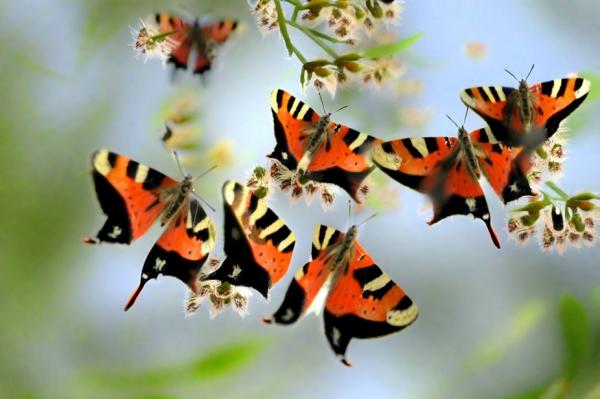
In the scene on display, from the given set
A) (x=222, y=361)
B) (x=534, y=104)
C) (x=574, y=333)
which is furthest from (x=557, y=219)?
(x=222, y=361)

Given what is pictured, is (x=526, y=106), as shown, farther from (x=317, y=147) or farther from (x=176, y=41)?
(x=176, y=41)

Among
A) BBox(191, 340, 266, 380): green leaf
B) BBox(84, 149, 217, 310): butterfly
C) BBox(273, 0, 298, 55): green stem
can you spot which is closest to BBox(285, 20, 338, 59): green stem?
BBox(273, 0, 298, 55): green stem

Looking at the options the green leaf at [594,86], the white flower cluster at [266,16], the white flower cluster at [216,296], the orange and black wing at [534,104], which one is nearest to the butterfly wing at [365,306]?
the white flower cluster at [216,296]

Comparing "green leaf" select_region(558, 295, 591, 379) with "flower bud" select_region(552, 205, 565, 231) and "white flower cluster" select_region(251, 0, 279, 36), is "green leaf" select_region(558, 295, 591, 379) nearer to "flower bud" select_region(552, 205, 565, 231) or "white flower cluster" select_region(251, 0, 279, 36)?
"flower bud" select_region(552, 205, 565, 231)

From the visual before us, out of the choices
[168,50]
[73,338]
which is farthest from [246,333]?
[168,50]

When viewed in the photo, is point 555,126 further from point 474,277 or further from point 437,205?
point 474,277

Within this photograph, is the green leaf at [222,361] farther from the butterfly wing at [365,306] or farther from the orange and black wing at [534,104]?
the orange and black wing at [534,104]
